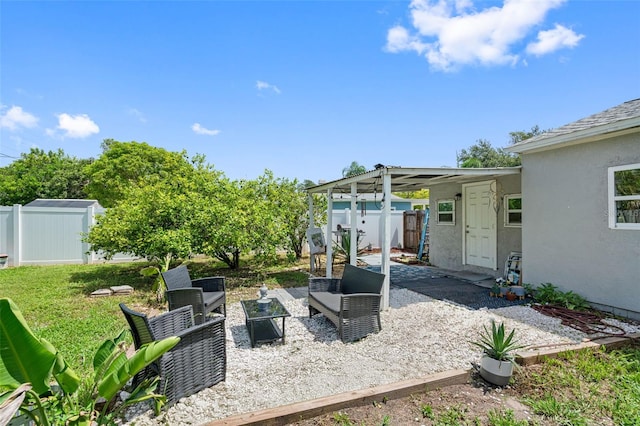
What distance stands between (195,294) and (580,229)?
22.2ft

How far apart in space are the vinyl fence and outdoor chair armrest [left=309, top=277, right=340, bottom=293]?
9075 millimetres

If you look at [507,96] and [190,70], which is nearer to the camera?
[190,70]

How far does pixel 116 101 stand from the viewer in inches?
506

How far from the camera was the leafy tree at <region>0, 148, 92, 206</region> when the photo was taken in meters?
26.6

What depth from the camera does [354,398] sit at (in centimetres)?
289

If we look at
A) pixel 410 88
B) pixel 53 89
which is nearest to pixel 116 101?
pixel 53 89

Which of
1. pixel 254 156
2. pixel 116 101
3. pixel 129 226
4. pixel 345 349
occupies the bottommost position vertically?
pixel 345 349

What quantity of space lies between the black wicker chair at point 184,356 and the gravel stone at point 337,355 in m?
0.12

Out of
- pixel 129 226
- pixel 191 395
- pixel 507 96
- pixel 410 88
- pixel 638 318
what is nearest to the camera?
pixel 191 395

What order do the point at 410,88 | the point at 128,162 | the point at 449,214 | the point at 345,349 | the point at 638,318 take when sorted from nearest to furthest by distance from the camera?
1. the point at 345,349
2. the point at 638,318
3. the point at 449,214
4. the point at 410,88
5. the point at 128,162

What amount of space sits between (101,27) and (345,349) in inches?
389

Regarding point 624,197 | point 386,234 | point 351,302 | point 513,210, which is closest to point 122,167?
point 386,234

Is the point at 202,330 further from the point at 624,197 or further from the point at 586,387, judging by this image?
the point at 624,197

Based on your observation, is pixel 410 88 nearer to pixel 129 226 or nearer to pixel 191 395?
pixel 129 226
